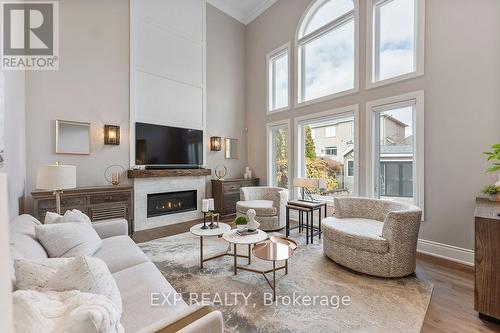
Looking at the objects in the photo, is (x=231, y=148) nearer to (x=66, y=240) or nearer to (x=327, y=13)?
(x=327, y=13)

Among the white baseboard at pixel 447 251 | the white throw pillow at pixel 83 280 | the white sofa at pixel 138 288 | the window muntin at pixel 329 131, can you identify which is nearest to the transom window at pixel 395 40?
the window muntin at pixel 329 131

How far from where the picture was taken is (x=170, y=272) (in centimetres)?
253

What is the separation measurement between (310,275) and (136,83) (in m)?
4.43

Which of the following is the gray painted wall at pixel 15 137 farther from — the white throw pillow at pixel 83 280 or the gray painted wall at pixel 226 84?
the gray painted wall at pixel 226 84

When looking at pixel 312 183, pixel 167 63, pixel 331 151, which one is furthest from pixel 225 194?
pixel 167 63

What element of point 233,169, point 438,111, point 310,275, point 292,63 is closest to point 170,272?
point 310,275

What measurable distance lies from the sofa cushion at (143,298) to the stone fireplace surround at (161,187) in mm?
2737

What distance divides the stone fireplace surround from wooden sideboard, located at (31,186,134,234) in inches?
13.5

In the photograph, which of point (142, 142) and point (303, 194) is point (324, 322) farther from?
point (142, 142)

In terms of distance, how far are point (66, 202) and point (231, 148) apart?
138 inches

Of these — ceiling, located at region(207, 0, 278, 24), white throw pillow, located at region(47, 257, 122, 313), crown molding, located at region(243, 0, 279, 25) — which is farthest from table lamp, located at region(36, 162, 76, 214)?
crown molding, located at region(243, 0, 279, 25)

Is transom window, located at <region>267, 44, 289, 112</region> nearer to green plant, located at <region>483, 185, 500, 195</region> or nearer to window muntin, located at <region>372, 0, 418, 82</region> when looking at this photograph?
window muntin, located at <region>372, 0, 418, 82</region>

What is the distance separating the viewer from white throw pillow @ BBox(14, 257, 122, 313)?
1056 mm

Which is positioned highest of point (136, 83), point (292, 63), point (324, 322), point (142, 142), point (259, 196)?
point (292, 63)
